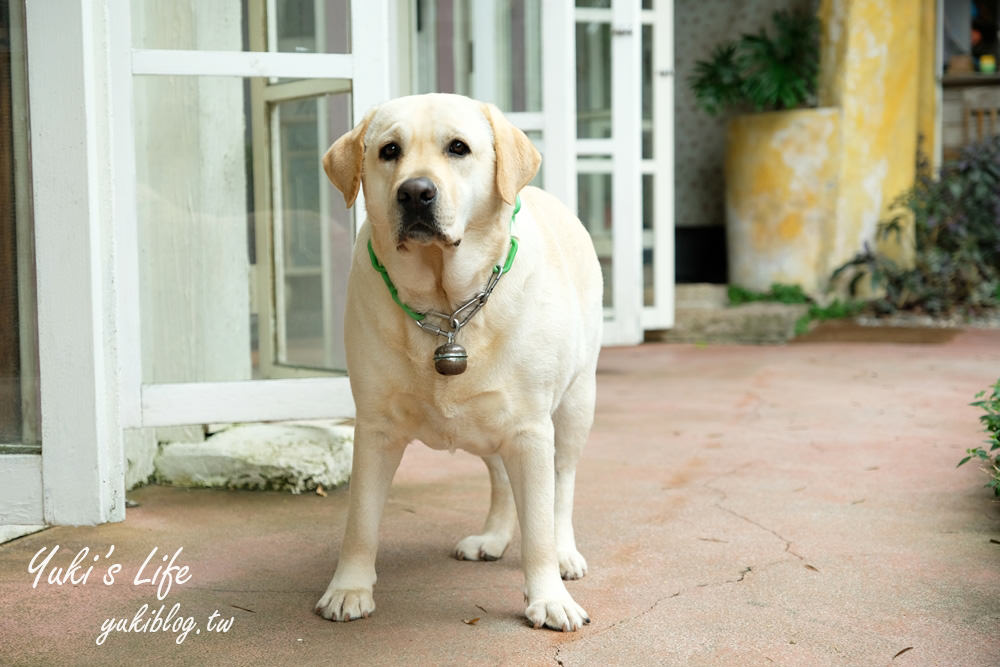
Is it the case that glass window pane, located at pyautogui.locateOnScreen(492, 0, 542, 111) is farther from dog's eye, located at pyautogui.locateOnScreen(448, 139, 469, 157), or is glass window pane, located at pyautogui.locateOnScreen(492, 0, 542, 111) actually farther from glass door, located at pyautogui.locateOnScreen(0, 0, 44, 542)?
dog's eye, located at pyautogui.locateOnScreen(448, 139, 469, 157)

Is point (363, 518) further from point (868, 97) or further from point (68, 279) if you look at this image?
point (868, 97)

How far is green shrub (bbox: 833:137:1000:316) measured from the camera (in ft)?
25.3

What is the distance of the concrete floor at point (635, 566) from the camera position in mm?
1845

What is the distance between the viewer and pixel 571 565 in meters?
2.24

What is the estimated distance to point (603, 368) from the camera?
19.4 ft

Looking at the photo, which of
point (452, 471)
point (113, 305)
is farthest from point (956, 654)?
point (113, 305)

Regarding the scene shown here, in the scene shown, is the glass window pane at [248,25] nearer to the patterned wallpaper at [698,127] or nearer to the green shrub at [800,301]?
the green shrub at [800,301]

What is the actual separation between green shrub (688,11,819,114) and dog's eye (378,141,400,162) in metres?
6.59

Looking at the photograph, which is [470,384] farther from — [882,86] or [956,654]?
[882,86]

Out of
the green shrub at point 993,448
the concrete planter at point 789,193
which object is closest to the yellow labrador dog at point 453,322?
the green shrub at point 993,448

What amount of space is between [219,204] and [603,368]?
3.27m

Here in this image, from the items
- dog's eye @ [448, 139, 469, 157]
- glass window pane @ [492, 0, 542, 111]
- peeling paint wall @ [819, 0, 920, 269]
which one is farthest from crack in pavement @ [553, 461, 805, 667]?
peeling paint wall @ [819, 0, 920, 269]

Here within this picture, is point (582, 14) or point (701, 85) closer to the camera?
point (582, 14)

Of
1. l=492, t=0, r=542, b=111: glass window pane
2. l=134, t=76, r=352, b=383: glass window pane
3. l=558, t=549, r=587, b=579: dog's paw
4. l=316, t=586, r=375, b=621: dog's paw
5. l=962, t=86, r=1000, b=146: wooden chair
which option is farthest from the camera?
l=962, t=86, r=1000, b=146: wooden chair
